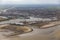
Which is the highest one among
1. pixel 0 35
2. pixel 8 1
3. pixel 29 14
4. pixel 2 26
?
pixel 8 1

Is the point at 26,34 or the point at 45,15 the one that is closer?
the point at 26,34

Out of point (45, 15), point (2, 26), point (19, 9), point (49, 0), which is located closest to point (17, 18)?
point (19, 9)

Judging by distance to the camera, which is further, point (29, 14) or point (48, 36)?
point (29, 14)

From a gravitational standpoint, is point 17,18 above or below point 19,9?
below

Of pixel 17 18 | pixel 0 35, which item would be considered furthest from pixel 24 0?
pixel 0 35

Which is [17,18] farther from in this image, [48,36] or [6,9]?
[48,36]

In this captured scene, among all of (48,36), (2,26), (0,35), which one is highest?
(2,26)

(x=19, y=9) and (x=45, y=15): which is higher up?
(x=19, y=9)

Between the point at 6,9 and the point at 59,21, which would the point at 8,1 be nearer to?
the point at 6,9
